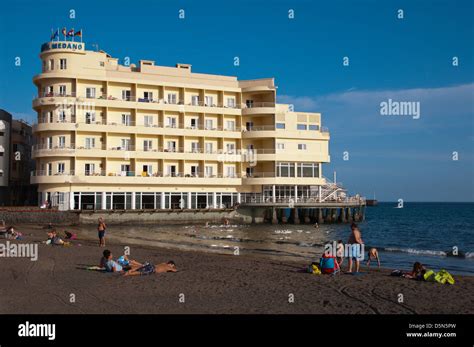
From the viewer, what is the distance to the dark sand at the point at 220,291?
12.8m

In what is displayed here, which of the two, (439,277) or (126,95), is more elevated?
(126,95)

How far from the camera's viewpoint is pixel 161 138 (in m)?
57.0

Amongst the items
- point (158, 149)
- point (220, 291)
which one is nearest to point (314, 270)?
point (220, 291)

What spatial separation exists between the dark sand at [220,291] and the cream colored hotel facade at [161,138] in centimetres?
3327

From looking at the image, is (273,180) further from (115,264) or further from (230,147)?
(115,264)

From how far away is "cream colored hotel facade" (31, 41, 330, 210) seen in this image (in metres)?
53.1

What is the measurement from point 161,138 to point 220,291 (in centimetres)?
4322

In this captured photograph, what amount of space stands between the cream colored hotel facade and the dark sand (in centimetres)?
3327

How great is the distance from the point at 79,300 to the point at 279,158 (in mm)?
46309

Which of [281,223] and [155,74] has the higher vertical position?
[155,74]

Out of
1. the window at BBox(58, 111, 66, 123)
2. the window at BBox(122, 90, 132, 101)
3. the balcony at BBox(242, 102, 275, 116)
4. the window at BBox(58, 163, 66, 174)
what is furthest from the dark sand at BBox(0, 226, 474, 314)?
the balcony at BBox(242, 102, 275, 116)

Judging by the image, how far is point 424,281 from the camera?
1762cm
